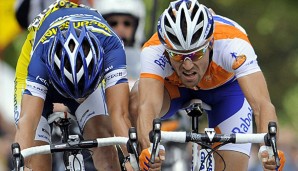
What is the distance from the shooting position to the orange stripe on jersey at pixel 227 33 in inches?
479

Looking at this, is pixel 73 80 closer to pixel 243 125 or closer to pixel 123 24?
pixel 243 125

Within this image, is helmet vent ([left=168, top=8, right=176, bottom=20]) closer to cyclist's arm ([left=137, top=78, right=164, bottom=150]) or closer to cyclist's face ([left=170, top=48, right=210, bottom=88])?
cyclist's face ([left=170, top=48, right=210, bottom=88])

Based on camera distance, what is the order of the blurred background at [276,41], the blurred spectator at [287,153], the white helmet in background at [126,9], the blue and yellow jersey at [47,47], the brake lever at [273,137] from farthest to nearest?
the blurred background at [276,41]
the blurred spectator at [287,153]
the white helmet in background at [126,9]
the blue and yellow jersey at [47,47]
the brake lever at [273,137]

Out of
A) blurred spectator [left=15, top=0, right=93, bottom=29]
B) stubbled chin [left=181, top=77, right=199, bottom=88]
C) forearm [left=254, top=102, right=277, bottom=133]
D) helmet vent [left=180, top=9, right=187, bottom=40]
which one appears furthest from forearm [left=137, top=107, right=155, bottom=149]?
blurred spectator [left=15, top=0, right=93, bottom=29]

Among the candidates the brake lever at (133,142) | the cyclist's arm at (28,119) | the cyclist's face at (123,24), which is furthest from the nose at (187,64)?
the cyclist's face at (123,24)

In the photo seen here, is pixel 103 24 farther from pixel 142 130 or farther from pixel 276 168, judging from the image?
pixel 276 168

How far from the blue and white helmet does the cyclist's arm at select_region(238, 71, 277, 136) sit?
4.30ft

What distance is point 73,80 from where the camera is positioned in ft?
38.3

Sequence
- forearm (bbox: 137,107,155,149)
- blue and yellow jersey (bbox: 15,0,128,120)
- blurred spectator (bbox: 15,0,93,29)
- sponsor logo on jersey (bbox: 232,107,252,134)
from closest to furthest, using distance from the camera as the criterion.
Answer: forearm (bbox: 137,107,155,149), blue and yellow jersey (bbox: 15,0,128,120), sponsor logo on jersey (bbox: 232,107,252,134), blurred spectator (bbox: 15,0,93,29)

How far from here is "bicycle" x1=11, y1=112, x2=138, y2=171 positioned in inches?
430

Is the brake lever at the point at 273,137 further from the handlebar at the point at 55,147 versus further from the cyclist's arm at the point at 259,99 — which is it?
the handlebar at the point at 55,147

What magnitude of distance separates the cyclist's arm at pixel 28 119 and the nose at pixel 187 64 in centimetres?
137

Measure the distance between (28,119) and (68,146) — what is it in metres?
0.57

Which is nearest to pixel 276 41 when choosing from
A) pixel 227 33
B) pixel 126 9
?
pixel 126 9
